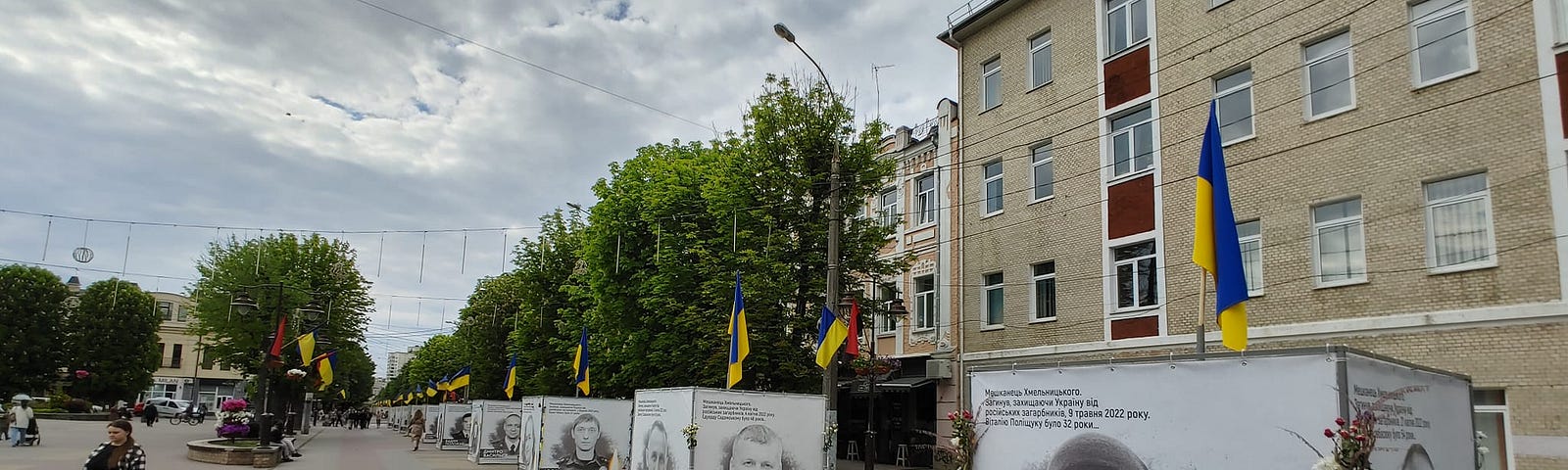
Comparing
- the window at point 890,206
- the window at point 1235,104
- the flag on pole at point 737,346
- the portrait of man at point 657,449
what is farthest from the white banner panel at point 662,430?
the window at point 890,206

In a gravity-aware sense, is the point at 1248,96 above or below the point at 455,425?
above

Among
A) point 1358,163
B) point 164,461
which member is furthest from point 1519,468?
point 164,461

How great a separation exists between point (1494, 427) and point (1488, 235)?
2834mm

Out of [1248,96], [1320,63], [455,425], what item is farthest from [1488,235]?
[455,425]

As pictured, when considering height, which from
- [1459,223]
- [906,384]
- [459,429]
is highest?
[1459,223]

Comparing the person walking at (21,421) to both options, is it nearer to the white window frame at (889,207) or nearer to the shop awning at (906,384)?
the shop awning at (906,384)

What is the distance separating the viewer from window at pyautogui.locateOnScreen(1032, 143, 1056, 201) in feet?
74.7

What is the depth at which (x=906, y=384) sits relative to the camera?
2662cm

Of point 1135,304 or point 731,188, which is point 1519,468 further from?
point 731,188

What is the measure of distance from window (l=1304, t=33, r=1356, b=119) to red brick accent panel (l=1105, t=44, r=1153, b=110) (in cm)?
354

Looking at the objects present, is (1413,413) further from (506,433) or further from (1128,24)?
(506,433)

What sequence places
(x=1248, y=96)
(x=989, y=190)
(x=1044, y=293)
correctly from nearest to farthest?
(x=1248, y=96), (x=1044, y=293), (x=989, y=190)

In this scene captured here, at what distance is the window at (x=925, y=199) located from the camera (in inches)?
1106

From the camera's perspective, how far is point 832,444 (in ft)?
52.5
